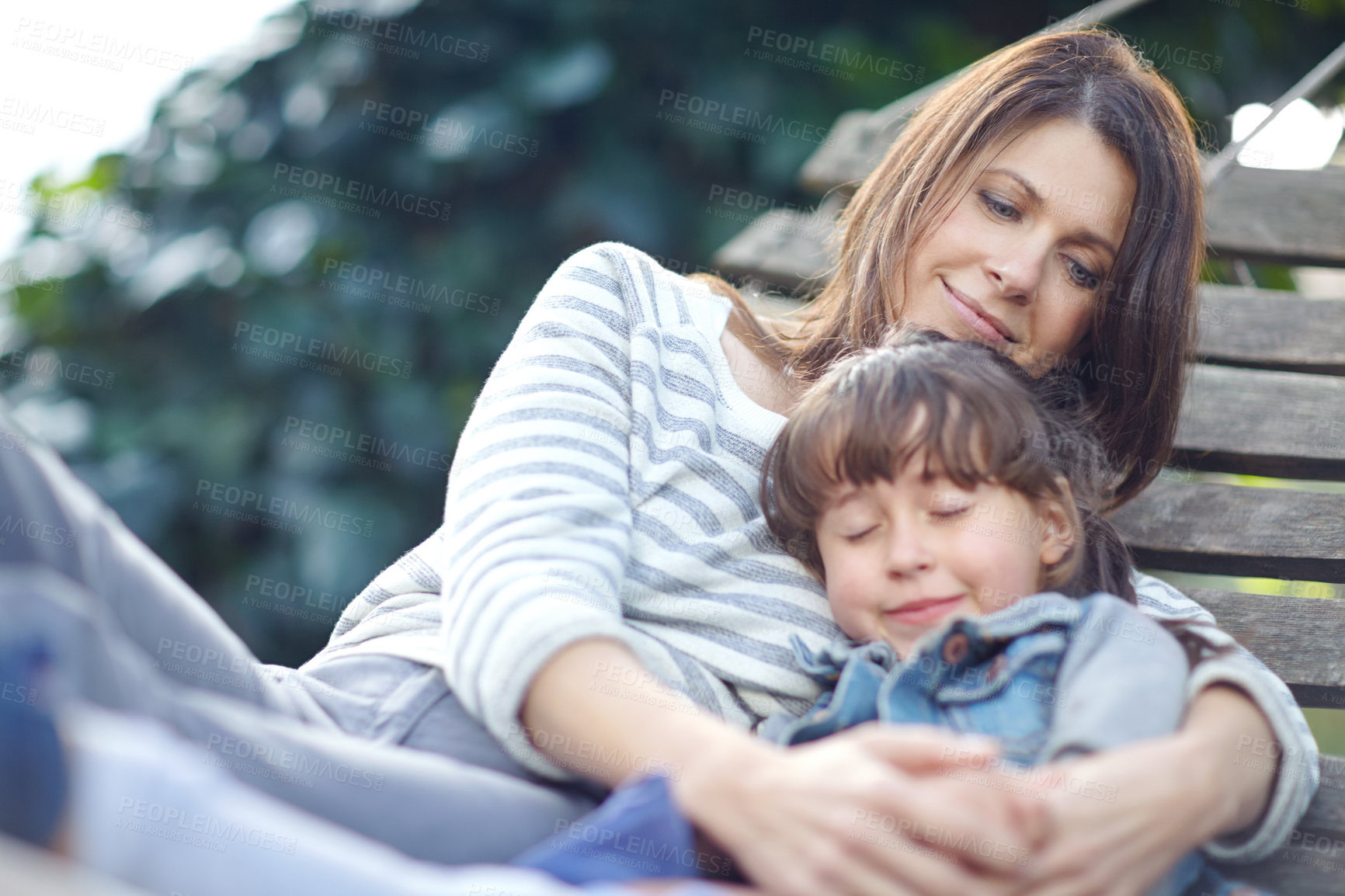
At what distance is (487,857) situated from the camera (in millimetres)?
1020

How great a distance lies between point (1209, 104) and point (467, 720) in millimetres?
2488

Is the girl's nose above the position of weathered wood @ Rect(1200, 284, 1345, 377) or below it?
below

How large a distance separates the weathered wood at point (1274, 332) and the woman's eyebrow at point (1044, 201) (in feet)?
2.18

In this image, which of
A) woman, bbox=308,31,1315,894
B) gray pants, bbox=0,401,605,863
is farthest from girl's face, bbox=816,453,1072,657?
gray pants, bbox=0,401,605,863

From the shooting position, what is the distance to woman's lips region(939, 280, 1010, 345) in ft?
5.03

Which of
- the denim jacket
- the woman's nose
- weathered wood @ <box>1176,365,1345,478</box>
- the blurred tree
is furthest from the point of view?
the blurred tree

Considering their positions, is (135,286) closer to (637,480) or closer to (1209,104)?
(637,480)

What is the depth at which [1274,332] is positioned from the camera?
2145mm

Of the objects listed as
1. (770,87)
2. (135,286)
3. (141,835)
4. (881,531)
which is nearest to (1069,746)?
(881,531)

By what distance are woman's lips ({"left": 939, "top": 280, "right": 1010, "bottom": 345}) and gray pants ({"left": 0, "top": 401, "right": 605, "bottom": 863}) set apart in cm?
81

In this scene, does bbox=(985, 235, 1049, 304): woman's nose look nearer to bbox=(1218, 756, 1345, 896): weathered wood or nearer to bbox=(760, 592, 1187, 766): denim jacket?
bbox=(760, 592, 1187, 766): denim jacket

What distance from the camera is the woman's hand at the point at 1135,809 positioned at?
862 mm

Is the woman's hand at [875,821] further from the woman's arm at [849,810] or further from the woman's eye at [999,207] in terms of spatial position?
the woman's eye at [999,207]

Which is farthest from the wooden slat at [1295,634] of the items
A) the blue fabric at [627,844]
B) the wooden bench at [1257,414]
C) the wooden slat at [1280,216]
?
the blue fabric at [627,844]
